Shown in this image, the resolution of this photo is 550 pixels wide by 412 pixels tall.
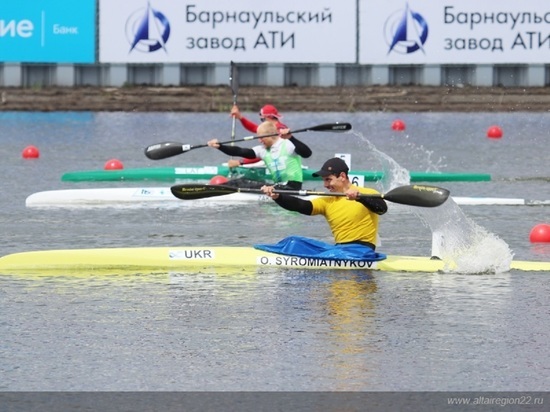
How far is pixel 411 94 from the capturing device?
42.2m

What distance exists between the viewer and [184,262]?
51.6ft

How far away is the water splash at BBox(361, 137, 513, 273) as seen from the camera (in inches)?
611

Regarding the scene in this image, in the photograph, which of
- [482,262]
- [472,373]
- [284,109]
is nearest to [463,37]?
[284,109]

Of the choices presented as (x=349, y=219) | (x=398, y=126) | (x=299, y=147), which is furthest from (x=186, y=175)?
(x=398, y=126)

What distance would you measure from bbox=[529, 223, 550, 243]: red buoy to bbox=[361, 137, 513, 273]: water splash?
8.73 ft

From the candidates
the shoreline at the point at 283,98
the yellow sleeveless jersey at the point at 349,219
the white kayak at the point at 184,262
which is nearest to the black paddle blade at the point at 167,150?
the white kayak at the point at 184,262

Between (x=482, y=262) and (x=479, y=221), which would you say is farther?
(x=479, y=221)

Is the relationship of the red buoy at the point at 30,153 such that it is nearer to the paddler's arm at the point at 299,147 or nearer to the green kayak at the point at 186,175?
the green kayak at the point at 186,175

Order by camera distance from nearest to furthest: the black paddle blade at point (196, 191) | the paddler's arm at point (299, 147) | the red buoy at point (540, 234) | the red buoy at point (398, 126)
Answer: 1. the black paddle blade at point (196, 191)
2. the red buoy at point (540, 234)
3. the paddler's arm at point (299, 147)
4. the red buoy at point (398, 126)

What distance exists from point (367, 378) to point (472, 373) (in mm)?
760

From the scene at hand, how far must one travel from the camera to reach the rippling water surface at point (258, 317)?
35.1 feet

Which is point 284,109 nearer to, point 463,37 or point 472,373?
point 463,37

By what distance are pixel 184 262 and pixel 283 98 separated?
2592 cm

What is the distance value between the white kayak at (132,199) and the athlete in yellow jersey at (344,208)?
697cm
